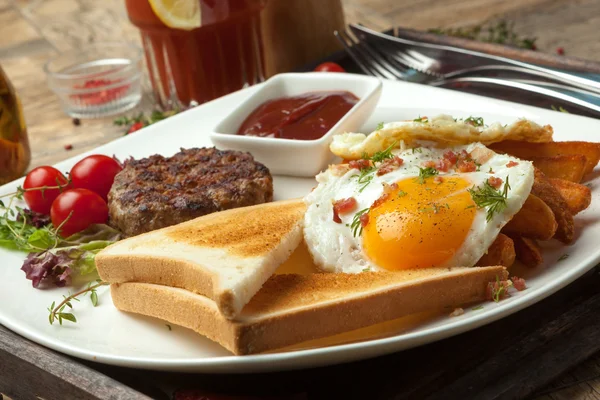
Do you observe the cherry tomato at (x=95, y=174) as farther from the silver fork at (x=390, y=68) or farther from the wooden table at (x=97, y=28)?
the silver fork at (x=390, y=68)

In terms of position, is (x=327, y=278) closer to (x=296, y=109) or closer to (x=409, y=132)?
(x=409, y=132)

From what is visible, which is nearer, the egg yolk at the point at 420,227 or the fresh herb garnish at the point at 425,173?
the egg yolk at the point at 420,227

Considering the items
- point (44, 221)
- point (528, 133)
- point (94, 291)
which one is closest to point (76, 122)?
point (44, 221)

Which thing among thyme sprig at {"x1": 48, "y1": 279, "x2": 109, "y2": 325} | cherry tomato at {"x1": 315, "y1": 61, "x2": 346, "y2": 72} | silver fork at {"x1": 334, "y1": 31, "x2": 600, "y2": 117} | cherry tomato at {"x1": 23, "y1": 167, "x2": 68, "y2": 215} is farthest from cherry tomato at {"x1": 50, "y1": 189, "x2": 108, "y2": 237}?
silver fork at {"x1": 334, "y1": 31, "x2": 600, "y2": 117}

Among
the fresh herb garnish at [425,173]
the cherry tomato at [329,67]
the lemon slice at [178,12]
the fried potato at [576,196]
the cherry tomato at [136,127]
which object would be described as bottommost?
the cherry tomato at [136,127]

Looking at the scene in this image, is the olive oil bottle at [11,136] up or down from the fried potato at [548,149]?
down

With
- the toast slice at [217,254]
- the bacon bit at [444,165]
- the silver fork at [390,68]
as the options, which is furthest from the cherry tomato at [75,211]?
the silver fork at [390,68]

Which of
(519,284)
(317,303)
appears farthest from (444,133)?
(317,303)
